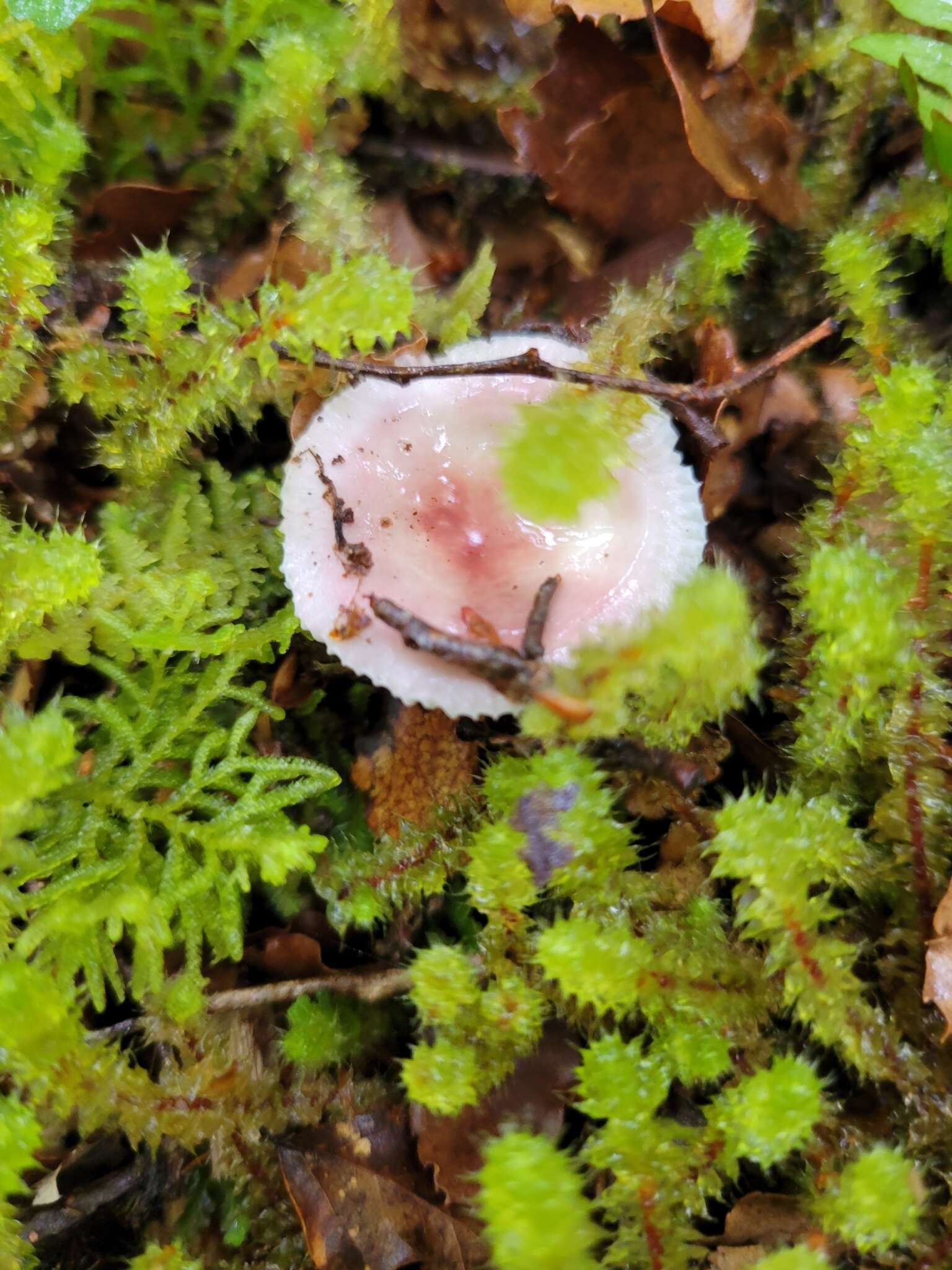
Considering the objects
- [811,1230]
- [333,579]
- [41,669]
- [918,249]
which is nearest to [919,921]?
[811,1230]

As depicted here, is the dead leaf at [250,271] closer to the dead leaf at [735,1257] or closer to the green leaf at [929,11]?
the green leaf at [929,11]

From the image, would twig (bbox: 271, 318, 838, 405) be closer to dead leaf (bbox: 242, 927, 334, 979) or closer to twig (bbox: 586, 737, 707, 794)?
twig (bbox: 586, 737, 707, 794)

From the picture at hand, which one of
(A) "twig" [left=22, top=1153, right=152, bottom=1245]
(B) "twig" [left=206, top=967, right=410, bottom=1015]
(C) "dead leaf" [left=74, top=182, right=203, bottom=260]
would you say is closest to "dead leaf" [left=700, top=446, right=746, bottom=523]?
(B) "twig" [left=206, top=967, right=410, bottom=1015]

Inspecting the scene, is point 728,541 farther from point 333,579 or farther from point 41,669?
point 41,669

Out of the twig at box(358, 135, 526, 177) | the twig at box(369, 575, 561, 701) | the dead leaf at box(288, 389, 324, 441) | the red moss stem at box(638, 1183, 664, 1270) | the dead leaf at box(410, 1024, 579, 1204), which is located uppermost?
the twig at box(358, 135, 526, 177)

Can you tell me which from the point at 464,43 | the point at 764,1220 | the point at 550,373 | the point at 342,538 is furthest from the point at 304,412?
the point at 764,1220

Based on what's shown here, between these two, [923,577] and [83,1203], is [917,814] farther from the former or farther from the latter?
[83,1203]
